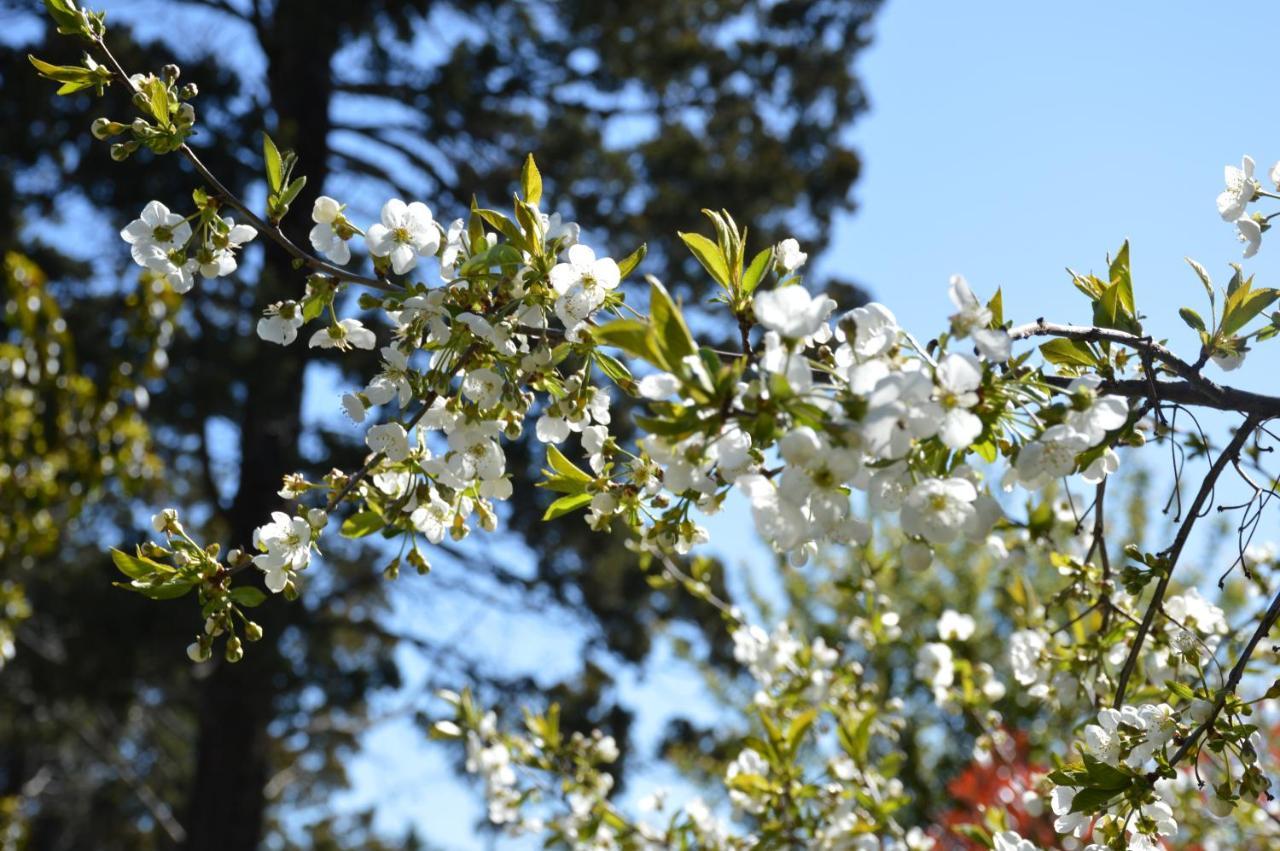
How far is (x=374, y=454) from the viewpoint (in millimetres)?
1348

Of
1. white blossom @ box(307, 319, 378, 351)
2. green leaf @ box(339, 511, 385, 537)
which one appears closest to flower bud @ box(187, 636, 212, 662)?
green leaf @ box(339, 511, 385, 537)

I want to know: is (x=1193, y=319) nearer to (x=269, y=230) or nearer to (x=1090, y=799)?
(x=1090, y=799)

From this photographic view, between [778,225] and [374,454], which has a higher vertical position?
[778,225]

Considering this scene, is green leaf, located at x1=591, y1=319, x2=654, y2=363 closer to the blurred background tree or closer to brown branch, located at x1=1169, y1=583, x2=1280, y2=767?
brown branch, located at x1=1169, y1=583, x2=1280, y2=767

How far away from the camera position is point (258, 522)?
6.43 metres

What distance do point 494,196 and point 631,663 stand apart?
280cm

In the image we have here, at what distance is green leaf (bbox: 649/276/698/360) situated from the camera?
914 mm

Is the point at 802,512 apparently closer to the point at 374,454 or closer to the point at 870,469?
the point at 870,469

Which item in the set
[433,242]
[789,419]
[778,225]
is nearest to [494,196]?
[778,225]

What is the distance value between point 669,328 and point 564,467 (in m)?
0.39

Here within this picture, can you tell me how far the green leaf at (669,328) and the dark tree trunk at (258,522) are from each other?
16.6ft

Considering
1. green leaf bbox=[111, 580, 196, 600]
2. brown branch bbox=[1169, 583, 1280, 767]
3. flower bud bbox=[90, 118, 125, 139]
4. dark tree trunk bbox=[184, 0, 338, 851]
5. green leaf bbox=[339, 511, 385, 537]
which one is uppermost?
dark tree trunk bbox=[184, 0, 338, 851]

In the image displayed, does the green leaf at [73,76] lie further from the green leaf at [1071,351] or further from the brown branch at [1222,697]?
the brown branch at [1222,697]

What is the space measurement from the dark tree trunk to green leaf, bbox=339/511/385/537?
4.59 m
